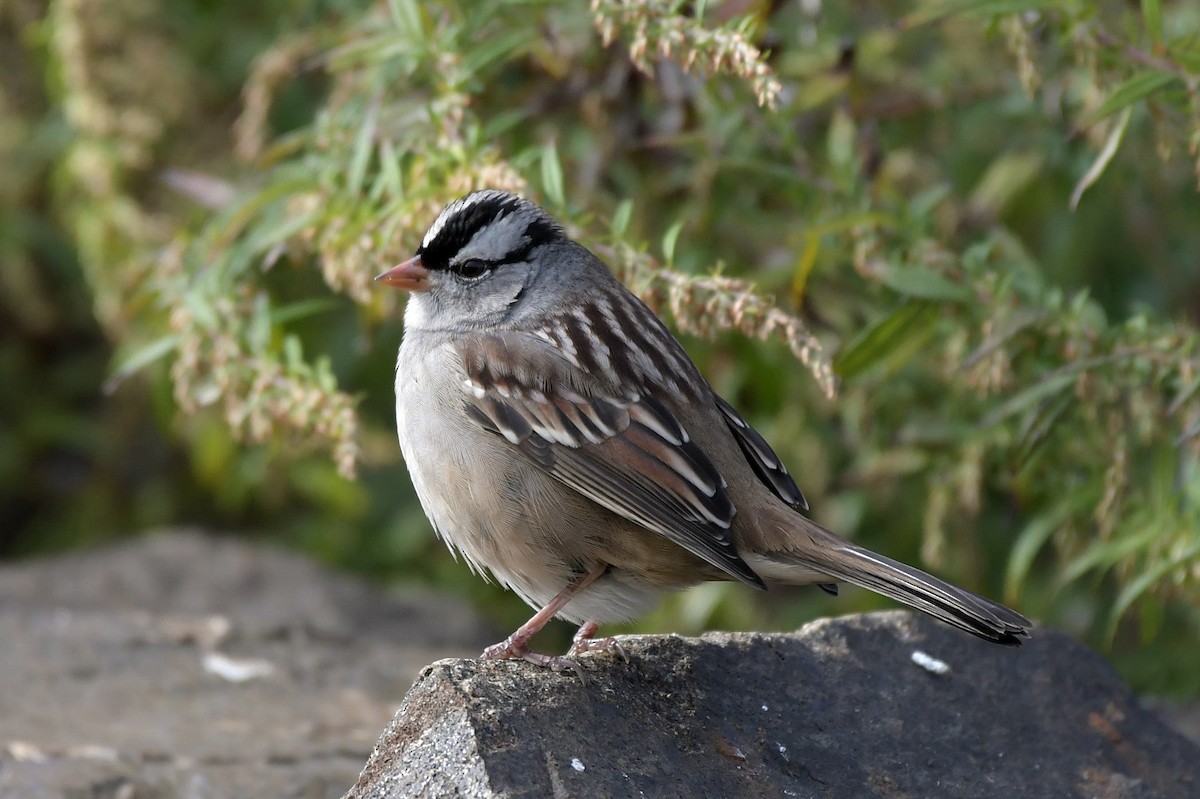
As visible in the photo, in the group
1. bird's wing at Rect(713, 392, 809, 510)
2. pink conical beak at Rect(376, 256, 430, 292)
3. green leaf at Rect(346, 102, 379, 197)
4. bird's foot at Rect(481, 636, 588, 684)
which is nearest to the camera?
bird's foot at Rect(481, 636, 588, 684)

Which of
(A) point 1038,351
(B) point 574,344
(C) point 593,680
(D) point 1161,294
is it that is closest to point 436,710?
(C) point 593,680

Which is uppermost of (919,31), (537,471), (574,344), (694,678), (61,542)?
(919,31)

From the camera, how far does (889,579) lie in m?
3.24

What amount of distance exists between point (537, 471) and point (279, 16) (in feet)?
13.0

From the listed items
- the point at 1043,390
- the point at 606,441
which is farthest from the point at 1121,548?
the point at 606,441

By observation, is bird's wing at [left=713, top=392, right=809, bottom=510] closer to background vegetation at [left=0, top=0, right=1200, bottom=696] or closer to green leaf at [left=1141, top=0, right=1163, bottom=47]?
background vegetation at [left=0, top=0, right=1200, bottom=696]

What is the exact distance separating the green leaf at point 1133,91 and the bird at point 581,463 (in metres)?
1.19

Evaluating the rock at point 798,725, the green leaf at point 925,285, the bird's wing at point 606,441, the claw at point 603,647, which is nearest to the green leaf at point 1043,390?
the green leaf at point 925,285

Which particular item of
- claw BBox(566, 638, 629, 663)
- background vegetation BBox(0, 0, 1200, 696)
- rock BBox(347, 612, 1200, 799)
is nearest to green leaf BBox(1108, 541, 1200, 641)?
background vegetation BBox(0, 0, 1200, 696)

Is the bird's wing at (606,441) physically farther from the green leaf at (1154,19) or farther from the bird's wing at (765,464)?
the green leaf at (1154,19)

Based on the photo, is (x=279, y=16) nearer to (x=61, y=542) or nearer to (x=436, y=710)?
(x=61, y=542)

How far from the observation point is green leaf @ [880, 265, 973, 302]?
161 inches

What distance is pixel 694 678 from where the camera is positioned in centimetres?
341

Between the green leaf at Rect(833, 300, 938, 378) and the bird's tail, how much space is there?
2.51 feet
